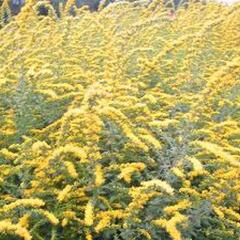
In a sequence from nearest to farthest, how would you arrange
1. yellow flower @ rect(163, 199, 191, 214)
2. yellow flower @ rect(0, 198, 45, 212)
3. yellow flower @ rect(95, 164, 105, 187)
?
1. yellow flower @ rect(0, 198, 45, 212)
2. yellow flower @ rect(163, 199, 191, 214)
3. yellow flower @ rect(95, 164, 105, 187)

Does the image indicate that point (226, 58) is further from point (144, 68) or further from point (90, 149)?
point (90, 149)

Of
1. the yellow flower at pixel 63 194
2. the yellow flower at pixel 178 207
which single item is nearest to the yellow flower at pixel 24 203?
the yellow flower at pixel 63 194

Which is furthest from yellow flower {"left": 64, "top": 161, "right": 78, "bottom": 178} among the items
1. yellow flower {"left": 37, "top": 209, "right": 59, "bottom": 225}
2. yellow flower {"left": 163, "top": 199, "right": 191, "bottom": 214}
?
yellow flower {"left": 163, "top": 199, "right": 191, "bottom": 214}

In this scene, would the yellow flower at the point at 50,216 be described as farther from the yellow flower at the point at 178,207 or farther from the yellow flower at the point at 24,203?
the yellow flower at the point at 178,207

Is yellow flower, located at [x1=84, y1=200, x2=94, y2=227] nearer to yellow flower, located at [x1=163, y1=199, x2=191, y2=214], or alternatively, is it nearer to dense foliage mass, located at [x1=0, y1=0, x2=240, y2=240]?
dense foliage mass, located at [x1=0, y1=0, x2=240, y2=240]

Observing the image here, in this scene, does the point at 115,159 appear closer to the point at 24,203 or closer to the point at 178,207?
the point at 178,207

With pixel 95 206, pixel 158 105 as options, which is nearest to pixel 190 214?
pixel 95 206

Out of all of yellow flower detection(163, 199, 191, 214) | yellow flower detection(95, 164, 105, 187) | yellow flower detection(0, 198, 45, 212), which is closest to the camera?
yellow flower detection(0, 198, 45, 212)

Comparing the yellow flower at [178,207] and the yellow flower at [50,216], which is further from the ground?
the yellow flower at [50,216]

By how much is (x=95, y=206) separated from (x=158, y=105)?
1283mm

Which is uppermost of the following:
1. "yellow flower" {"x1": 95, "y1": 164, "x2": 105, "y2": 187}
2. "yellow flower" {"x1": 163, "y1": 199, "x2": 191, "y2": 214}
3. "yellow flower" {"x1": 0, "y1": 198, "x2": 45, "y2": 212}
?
"yellow flower" {"x1": 0, "y1": 198, "x2": 45, "y2": 212}

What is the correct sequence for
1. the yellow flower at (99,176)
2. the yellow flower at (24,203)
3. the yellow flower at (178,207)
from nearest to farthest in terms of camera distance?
the yellow flower at (24,203), the yellow flower at (178,207), the yellow flower at (99,176)

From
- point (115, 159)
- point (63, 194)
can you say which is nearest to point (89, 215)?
point (63, 194)

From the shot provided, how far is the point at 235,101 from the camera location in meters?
4.67
